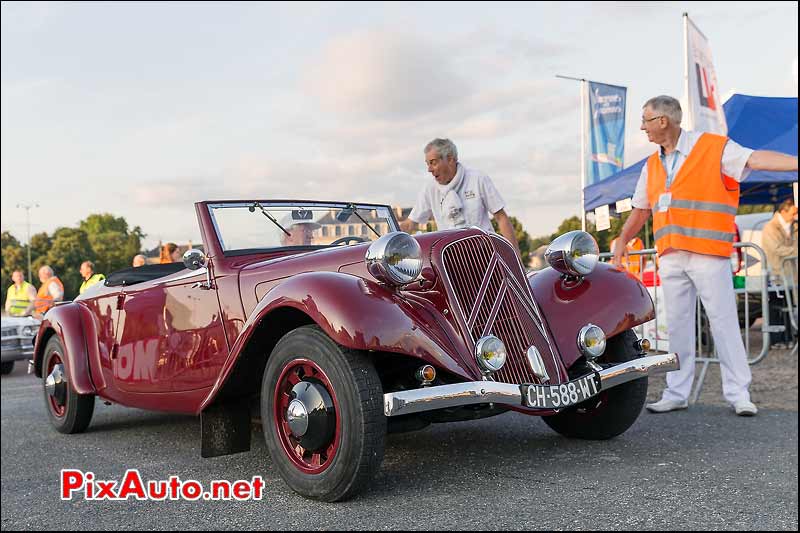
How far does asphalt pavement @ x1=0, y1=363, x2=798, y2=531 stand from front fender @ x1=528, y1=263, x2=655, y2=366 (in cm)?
64

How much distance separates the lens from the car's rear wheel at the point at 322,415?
2.98 meters

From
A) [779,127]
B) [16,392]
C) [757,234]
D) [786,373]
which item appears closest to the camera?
[786,373]

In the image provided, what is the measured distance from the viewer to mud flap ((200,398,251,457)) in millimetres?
3734

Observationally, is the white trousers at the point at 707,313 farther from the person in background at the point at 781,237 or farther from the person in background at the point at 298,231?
the person in background at the point at 781,237

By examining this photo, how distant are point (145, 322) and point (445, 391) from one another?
7.76 feet

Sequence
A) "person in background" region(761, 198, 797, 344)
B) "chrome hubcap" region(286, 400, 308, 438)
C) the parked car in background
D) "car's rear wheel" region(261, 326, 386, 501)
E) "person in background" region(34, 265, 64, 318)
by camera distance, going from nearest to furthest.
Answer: "car's rear wheel" region(261, 326, 386, 501), "chrome hubcap" region(286, 400, 308, 438), "person in background" region(761, 198, 797, 344), "person in background" region(34, 265, 64, 318), the parked car in background

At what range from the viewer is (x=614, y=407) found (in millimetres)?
4031

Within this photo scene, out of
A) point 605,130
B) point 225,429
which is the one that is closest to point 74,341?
point 225,429

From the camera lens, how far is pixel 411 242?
10.8ft

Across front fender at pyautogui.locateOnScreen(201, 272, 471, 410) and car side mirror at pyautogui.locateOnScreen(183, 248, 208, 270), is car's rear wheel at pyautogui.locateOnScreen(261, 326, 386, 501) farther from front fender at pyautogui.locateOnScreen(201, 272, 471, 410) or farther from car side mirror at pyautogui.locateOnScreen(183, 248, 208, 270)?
car side mirror at pyautogui.locateOnScreen(183, 248, 208, 270)

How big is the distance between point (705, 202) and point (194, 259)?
3.19 m

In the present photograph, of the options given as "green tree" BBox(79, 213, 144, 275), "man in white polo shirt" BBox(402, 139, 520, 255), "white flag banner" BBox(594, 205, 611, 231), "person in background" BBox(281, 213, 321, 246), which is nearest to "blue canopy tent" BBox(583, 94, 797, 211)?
"white flag banner" BBox(594, 205, 611, 231)

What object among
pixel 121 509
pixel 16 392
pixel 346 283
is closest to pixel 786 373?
pixel 346 283

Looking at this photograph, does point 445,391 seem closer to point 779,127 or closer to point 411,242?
point 411,242
